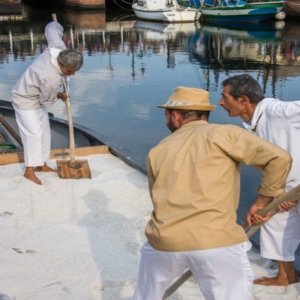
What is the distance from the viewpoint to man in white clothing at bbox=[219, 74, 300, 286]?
125 inches

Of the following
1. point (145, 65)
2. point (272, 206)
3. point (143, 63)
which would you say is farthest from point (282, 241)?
point (143, 63)

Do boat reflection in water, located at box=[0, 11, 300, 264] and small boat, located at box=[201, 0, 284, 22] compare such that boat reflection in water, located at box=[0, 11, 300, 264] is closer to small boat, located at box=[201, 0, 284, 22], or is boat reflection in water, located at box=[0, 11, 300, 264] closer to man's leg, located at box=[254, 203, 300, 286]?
small boat, located at box=[201, 0, 284, 22]

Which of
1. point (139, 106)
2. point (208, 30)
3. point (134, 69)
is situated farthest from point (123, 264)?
point (208, 30)

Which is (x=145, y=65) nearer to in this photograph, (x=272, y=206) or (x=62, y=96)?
(x=62, y=96)

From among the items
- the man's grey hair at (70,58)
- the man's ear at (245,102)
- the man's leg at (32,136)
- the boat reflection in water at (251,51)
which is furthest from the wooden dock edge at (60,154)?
the boat reflection in water at (251,51)

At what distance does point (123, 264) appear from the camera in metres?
4.25

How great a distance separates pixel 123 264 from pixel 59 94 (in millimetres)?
2529

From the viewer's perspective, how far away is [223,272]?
2.46 metres

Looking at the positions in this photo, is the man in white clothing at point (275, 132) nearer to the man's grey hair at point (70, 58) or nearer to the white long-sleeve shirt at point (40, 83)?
the man's grey hair at point (70, 58)

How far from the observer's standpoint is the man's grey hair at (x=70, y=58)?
534 centimetres

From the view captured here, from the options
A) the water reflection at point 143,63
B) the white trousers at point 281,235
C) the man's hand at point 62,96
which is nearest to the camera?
the white trousers at point 281,235

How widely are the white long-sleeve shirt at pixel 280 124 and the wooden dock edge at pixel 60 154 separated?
3.84 metres

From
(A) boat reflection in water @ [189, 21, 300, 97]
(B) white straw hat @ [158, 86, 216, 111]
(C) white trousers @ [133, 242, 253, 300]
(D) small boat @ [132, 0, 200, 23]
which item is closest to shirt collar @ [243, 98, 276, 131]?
(B) white straw hat @ [158, 86, 216, 111]

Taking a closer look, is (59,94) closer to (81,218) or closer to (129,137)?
(81,218)
